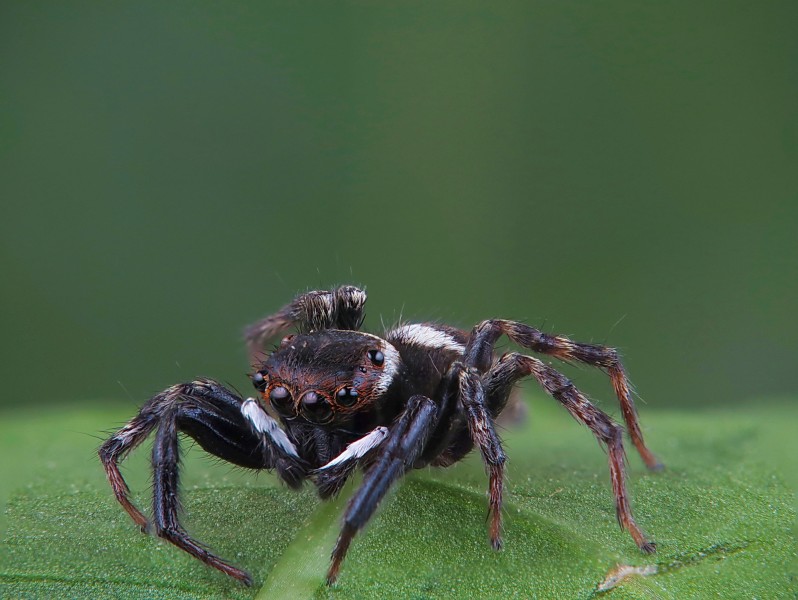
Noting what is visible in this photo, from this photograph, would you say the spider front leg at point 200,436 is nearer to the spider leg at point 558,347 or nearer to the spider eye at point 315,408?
the spider eye at point 315,408

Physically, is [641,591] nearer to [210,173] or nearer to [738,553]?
[738,553]

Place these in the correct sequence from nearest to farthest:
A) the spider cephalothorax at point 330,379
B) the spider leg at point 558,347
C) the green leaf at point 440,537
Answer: the green leaf at point 440,537 → the spider cephalothorax at point 330,379 → the spider leg at point 558,347

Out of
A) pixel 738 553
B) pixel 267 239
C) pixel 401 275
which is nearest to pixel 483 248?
pixel 401 275

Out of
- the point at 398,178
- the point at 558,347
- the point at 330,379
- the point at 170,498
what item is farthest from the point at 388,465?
the point at 398,178

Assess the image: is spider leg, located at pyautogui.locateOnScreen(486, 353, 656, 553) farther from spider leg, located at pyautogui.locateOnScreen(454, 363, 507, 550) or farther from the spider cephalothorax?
the spider cephalothorax

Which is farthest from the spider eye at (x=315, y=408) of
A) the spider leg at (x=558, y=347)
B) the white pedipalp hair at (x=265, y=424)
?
the spider leg at (x=558, y=347)

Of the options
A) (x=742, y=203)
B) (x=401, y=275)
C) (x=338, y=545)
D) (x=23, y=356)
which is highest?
(x=338, y=545)
